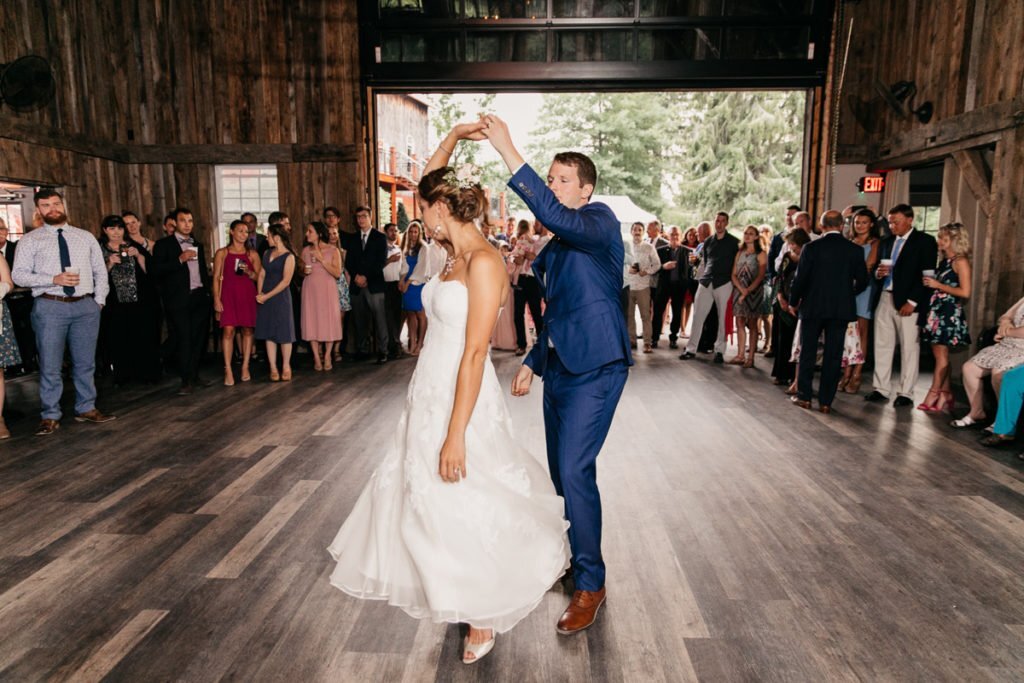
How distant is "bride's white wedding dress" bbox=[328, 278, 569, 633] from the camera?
2.16 m

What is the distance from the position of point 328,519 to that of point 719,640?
192 centimetres

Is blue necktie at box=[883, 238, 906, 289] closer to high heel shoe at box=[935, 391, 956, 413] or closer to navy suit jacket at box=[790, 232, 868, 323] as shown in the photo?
navy suit jacket at box=[790, 232, 868, 323]

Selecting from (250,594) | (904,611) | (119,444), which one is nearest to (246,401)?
(119,444)

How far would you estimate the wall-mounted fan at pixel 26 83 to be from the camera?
21.2 feet

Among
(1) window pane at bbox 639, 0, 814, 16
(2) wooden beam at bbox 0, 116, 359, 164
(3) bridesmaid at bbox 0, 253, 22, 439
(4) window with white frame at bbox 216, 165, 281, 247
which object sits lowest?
(3) bridesmaid at bbox 0, 253, 22, 439

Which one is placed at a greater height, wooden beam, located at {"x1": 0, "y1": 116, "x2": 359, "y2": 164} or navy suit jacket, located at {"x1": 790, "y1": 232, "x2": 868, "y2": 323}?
wooden beam, located at {"x1": 0, "y1": 116, "x2": 359, "y2": 164}

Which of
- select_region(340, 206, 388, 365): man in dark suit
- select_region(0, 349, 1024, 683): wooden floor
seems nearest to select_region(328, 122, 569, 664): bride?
select_region(0, 349, 1024, 683): wooden floor

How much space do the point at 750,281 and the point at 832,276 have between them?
2.23 meters

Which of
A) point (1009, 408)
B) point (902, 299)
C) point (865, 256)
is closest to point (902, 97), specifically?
point (865, 256)

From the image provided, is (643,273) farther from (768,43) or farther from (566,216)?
(566,216)

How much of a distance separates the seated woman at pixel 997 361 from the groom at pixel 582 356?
12.3 feet

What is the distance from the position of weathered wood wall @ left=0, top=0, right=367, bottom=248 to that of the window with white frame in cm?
18

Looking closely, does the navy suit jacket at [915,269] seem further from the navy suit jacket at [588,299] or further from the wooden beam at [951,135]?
the navy suit jacket at [588,299]

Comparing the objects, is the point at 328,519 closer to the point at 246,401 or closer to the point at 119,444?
the point at 119,444
